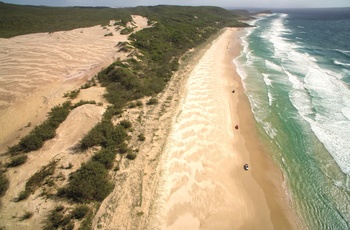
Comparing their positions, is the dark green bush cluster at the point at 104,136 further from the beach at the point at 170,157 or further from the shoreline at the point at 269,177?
the shoreline at the point at 269,177

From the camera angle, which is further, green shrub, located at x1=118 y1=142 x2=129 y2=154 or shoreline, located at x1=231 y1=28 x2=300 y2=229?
green shrub, located at x1=118 y1=142 x2=129 y2=154

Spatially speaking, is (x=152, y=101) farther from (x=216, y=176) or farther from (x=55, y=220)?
(x=55, y=220)

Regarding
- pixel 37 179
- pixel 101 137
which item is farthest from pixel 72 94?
pixel 37 179

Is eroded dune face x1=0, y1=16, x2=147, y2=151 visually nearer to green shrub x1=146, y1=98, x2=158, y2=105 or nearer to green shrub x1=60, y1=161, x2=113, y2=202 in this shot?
green shrub x1=60, y1=161, x2=113, y2=202

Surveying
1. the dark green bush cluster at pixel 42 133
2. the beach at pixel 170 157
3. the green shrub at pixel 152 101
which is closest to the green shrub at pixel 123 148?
the beach at pixel 170 157

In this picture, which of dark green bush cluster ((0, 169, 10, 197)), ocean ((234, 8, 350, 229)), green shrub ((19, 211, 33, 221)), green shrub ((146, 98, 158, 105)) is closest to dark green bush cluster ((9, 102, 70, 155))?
dark green bush cluster ((0, 169, 10, 197))

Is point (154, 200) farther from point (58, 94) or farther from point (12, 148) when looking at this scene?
point (58, 94)
